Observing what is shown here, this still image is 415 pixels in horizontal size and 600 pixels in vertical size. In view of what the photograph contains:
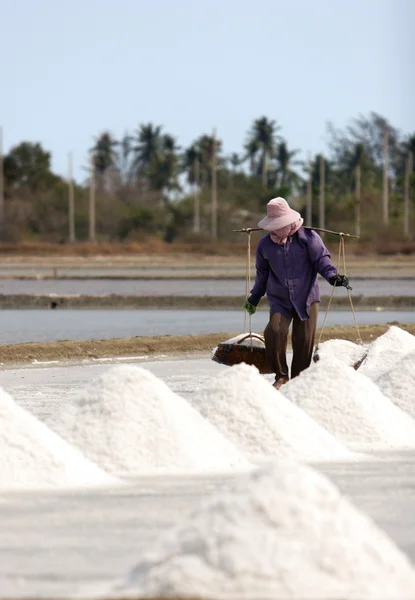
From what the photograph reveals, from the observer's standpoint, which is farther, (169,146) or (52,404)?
(169,146)

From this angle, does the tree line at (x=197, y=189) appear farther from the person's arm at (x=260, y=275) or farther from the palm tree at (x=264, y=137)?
the person's arm at (x=260, y=275)

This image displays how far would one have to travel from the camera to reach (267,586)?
162 inches

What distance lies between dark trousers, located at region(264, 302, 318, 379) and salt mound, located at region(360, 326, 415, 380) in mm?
1021

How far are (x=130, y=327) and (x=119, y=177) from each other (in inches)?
3335

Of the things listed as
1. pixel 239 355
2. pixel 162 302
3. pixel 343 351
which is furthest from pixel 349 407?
pixel 162 302

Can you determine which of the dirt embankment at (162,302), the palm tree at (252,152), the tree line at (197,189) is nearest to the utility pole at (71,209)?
the tree line at (197,189)

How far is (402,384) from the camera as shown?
30.3ft

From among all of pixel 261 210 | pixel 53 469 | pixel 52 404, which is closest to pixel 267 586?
pixel 53 469

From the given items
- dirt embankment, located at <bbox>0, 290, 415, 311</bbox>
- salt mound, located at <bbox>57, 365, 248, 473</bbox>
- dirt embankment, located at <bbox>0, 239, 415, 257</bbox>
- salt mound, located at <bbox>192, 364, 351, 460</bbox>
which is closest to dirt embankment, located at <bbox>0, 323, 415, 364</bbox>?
salt mound, located at <bbox>192, 364, 351, 460</bbox>

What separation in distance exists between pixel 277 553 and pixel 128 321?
16454 mm

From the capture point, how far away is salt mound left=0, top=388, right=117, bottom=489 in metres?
6.46

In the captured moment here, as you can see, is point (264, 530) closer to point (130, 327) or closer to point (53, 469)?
point (53, 469)

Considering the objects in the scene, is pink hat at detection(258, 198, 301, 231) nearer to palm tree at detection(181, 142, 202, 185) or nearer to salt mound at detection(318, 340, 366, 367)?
salt mound at detection(318, 340, 366, 367)

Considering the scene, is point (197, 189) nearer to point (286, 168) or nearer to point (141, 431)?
point (286, 168)
